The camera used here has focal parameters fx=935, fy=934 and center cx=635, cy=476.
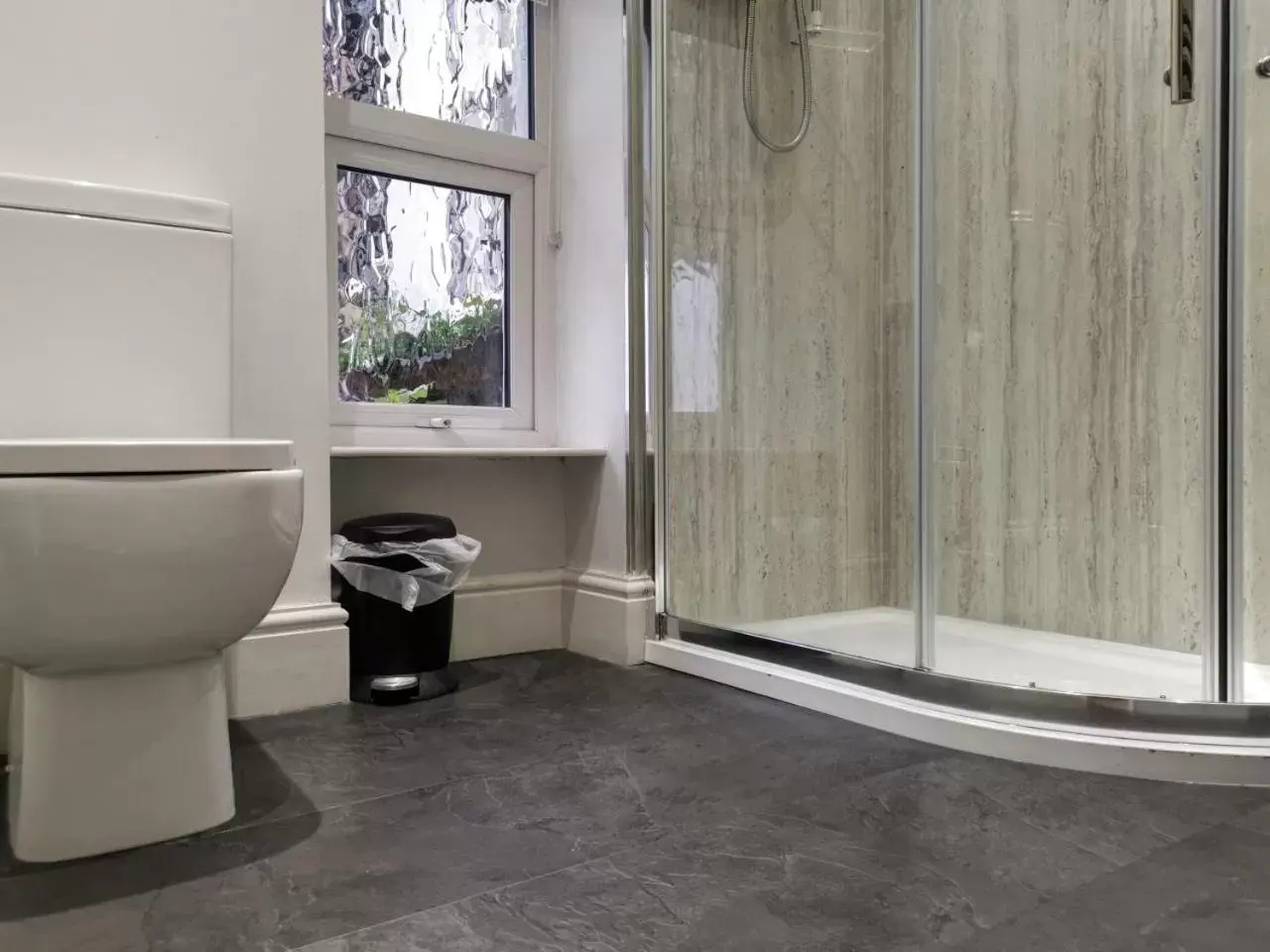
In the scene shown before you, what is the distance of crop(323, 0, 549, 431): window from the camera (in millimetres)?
1903

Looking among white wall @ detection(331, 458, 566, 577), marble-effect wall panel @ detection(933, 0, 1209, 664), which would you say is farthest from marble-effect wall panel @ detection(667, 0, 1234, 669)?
white wall @ detection(331, 458, 566, 577)

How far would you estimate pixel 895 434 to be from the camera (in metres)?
2.06

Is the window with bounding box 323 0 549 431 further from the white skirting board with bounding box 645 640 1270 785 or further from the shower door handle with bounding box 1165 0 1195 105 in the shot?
the shower door handle with bounding box 1165 0 1195 105

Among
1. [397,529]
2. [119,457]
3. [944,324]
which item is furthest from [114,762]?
[944,324]

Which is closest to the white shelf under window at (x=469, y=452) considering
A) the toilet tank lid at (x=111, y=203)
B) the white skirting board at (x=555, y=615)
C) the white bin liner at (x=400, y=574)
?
the white bin liner at (x=400, y=574)

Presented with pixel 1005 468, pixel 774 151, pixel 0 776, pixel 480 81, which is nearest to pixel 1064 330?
pixel 1005 468

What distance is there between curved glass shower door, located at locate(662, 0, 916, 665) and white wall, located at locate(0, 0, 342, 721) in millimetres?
724

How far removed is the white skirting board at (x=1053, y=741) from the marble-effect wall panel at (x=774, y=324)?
1.56 feet

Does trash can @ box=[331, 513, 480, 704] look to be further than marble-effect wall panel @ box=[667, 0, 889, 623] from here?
No

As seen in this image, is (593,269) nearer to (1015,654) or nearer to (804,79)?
(804,79)

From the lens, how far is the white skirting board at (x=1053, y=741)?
4.02 ft

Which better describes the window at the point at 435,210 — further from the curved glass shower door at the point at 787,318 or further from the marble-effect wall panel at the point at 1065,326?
the marble-effect wall panel at the point at 1065,326

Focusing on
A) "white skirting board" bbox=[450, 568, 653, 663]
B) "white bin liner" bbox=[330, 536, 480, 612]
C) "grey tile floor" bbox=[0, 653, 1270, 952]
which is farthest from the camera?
"white skirting board" bbox=[450, 568, 653, 663]

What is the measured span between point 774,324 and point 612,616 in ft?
2.46
